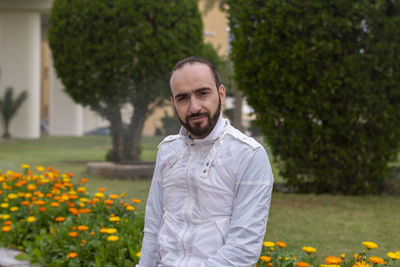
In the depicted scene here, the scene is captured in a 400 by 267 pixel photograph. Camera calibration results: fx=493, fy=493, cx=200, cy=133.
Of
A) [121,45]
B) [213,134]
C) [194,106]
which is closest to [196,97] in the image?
[194,106]

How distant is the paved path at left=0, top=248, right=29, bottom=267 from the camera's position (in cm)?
407

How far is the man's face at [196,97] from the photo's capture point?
6.32 feet

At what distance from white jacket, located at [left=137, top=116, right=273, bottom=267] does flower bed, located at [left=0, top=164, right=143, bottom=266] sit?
1.63 metres

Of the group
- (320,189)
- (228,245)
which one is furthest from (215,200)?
(320,189)

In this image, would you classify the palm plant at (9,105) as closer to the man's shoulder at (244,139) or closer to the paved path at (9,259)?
the paved path at (9,259)

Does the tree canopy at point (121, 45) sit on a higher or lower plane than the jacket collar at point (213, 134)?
higher

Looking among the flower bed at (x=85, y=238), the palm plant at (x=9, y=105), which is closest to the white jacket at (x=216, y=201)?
the flower bed at (x=85, y=238)

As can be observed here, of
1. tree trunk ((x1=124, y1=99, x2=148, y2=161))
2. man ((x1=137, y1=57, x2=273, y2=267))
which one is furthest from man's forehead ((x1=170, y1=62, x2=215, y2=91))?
tree trunk ((x1=124, y1=99, x2=148, y2=161))

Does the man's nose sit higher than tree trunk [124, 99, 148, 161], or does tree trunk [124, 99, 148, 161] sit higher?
the man's nose

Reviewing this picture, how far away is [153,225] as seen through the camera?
2.17m

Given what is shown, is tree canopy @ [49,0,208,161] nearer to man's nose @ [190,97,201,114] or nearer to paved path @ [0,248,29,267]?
paved path @ [0,248,29,267]

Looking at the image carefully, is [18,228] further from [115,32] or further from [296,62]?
[115,32]

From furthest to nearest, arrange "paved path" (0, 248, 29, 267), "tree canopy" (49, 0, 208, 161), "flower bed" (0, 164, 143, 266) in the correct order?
"tree canopy" (49, 0, 208, 161) < "paved path" (0, 248, 29, 267) < "flower bed" (0, 164, 143, 266)

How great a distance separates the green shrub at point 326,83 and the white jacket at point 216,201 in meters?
5.10
